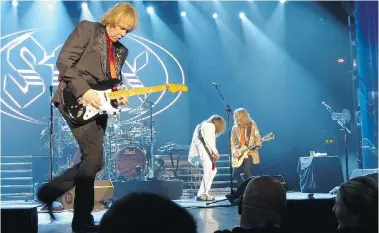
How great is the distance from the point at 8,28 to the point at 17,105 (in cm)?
176

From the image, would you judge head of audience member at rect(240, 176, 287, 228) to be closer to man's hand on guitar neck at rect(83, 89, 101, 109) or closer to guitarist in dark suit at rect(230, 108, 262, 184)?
man's hand on guitar neck at rect(83, 89, 101, 109)

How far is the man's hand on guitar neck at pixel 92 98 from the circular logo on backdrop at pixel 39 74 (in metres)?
6.93

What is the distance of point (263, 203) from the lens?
6.39 feet

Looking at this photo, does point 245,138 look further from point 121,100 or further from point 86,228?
point 86,228

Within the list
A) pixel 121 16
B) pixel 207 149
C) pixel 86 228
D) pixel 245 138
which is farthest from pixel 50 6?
pixel 86 228

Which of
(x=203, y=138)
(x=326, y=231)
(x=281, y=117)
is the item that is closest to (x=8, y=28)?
(x=203, y=138)

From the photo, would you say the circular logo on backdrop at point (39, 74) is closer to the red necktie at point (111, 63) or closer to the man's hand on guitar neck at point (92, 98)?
the red necktie at point (111, 63)

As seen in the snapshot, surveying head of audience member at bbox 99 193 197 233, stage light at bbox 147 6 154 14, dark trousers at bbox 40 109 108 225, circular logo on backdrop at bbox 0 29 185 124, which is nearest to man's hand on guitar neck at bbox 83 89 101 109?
dark trousers at bbox 40 109 108 225

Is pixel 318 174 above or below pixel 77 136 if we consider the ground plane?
below

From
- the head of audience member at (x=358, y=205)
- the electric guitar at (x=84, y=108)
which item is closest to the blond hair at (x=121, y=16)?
the electric guitar at (x=84, y=108)

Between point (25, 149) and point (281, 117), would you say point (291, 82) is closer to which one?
point (281, 117)

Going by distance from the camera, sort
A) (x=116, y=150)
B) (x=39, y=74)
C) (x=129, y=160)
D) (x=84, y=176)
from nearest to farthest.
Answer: (x=84, y=176) → (x=129, y=160) → (x=116, y=150) → (x=39, y=74)

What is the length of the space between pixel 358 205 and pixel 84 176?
197 centimetres

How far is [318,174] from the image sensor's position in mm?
9500
